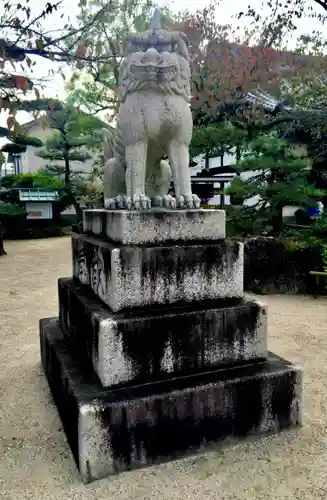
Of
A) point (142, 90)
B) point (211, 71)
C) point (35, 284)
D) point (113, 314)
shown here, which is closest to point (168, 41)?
point (142, 90)

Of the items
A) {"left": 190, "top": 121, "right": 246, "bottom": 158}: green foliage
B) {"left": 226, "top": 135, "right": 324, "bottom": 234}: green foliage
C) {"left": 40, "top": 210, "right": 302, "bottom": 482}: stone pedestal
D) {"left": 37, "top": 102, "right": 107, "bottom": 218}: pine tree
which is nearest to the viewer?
{"left": 40, "top": 210, "right": 302, "bottom": 482}: stone pedestal

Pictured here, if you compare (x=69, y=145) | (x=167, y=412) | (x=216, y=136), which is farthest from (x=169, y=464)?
(x=69, y=145)

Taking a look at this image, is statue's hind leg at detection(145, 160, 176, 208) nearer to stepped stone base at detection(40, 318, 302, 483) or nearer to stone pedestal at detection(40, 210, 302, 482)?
stone pedestal at detection(40, 210, 302, 482)

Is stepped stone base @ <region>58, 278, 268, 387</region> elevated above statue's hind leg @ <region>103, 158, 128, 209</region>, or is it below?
below

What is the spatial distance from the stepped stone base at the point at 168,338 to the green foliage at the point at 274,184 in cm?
453

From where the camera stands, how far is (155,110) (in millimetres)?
2234

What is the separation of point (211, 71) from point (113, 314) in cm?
786

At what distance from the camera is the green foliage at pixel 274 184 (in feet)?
20.9

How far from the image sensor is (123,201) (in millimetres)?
2377

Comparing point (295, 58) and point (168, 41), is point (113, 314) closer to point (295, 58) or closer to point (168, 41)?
point (168, 41)

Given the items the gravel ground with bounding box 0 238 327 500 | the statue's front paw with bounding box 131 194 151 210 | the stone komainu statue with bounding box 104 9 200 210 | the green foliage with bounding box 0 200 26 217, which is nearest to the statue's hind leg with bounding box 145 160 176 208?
the stone komainu statue with bounding box 104 9 200 210

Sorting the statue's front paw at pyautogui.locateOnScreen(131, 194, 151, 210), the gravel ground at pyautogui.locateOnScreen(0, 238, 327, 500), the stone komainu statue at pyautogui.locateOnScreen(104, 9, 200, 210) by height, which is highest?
the stone komainu statue at pyautogui.locateOnScreen(104, 9, 200, 210)

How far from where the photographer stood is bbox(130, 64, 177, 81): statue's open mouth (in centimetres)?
216

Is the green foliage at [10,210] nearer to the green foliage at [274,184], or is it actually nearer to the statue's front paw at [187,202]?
the green foliage at [274,184]
